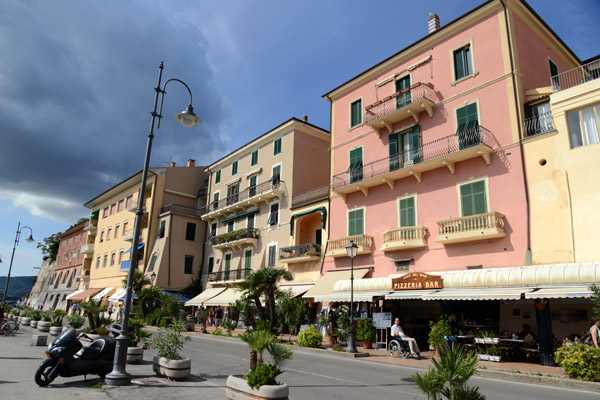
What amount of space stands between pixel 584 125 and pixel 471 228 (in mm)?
5708

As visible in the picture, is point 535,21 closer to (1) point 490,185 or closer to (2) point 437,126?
(2) point 437,126

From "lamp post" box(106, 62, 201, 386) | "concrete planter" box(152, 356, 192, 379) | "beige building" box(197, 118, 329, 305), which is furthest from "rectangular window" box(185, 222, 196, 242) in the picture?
"concrete planter" box(152, 356, 192, 379)

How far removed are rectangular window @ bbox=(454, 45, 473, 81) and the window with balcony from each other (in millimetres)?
5772

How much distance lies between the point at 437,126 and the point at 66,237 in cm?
6211

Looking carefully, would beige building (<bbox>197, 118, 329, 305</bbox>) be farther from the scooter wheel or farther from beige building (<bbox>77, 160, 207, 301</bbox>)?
the scooter wheel

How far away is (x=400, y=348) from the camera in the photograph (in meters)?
16.2

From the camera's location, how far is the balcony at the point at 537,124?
17359mm

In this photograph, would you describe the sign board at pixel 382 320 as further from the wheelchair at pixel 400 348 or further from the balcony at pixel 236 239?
the balcony at pixel 236 239

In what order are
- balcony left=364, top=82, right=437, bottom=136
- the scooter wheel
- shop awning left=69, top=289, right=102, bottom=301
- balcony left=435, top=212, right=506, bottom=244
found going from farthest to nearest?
shop awning left=69, top=289, right=102, bottom=301 < balcony left=364, top=82, right=437, bottom=136 < balcony left=435, top=212, right=506, bottom=244 < the scooter wheel

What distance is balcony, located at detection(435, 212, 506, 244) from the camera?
17.0m

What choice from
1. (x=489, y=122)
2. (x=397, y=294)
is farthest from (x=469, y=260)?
(x=489, y=122)

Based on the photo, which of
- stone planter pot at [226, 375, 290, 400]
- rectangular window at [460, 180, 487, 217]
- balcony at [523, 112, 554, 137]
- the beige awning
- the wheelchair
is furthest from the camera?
the beige awning

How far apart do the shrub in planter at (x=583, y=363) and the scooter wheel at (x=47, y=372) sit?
40.4 feet

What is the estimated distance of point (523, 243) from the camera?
54.1 ft
